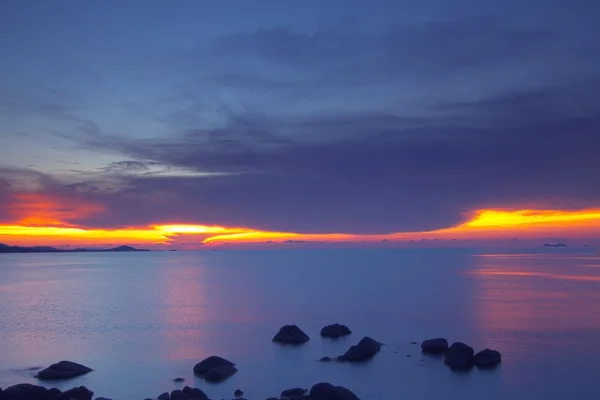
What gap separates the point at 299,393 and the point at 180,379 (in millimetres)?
8998

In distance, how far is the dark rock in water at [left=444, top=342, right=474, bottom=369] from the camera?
34.2 metres

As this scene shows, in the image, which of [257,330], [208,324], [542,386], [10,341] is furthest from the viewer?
[208,324]

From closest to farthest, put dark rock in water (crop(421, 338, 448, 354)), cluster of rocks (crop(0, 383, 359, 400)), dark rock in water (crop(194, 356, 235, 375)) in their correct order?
cluster of rocks (crop(0, 383, 359, 400)), dark rock in water (crop(194, 356, 235, 375)), dark rock in water (crop(421, 338, 448, 354))

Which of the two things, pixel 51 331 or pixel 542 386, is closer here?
pixel 542 386

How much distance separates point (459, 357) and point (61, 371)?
24.7 m

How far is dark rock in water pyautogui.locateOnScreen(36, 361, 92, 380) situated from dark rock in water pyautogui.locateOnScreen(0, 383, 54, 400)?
8.24 meters

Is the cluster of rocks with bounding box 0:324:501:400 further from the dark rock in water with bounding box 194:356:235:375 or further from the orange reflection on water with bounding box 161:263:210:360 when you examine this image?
the orange reflection on water with bounding box 161:263:210:360

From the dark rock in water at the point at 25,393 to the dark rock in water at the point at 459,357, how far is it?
2320 cm

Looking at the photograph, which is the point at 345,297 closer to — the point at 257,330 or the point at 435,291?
the point at 435,291

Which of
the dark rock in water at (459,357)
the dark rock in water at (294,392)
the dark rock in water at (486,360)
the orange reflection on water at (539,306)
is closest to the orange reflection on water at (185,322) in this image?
the dark rock in water at (294,392)

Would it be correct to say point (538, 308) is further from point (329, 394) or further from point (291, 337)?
point (329, 394)

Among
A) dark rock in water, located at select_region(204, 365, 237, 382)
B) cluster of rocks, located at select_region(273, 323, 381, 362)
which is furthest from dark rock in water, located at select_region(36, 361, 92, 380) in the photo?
cluster of rocks, located at select_region(273, 323, 381, 362)

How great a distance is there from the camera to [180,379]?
32812 mm

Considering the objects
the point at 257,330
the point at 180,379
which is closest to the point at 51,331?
the point at 257,330
